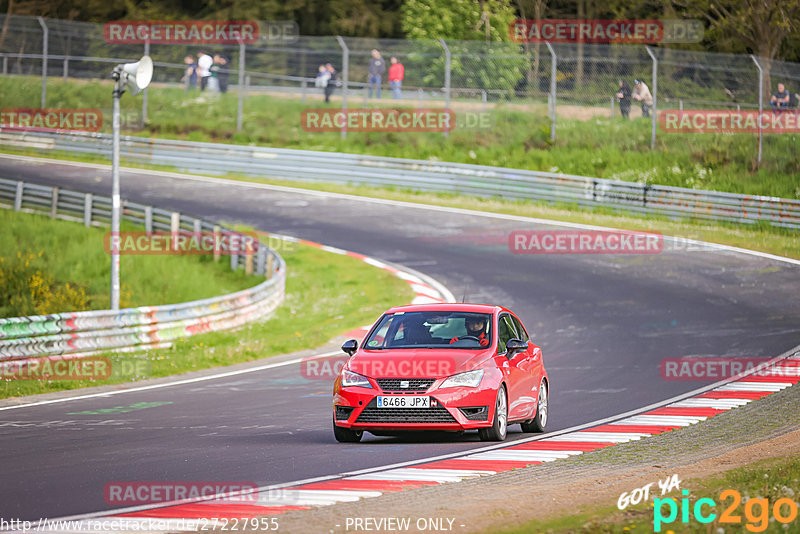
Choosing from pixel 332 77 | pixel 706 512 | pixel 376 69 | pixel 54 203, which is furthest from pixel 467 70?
pixel 706 512

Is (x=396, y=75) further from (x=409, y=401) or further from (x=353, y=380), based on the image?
(x=409, y=401)

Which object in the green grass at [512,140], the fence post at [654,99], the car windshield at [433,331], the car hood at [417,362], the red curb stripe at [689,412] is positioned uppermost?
the fence post at [654,99]

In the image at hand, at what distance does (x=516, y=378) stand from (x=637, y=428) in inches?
66.8

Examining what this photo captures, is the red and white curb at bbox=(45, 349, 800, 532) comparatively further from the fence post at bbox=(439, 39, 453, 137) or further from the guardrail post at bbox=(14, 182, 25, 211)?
the guardrail post at bbox=(14, 182, 25, 211)

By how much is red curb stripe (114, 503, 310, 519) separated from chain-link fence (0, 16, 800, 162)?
2482cm

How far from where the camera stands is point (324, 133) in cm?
4084

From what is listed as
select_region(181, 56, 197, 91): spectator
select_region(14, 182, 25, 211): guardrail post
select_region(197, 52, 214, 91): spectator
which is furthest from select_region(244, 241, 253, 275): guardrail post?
select_region(181, 56, 197, 91): spectator

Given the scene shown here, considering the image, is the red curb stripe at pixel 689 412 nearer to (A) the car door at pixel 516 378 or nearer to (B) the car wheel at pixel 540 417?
(B) the car wheel at pixel 540 417

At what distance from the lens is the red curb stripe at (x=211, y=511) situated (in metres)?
8.09

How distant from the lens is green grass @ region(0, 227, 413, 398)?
17891mm

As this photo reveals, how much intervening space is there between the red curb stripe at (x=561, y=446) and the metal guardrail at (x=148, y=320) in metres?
8.56

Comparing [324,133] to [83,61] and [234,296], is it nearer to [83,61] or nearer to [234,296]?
[83,61]

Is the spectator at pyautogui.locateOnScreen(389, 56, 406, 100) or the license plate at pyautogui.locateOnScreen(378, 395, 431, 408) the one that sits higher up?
the spectator at pyautogui.locateOnScreen(389, 56, 406, 100)

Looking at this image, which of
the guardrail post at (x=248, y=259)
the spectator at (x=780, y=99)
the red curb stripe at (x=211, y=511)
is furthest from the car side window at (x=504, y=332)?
the spectator at (x=780, y=99)
